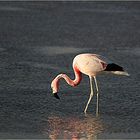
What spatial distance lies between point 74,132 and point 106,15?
13.2 meters

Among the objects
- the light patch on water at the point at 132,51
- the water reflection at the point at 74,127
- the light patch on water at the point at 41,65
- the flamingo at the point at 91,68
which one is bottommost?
the water reflection at the point at 74,127

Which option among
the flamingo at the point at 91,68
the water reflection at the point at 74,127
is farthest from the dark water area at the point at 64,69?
the flamingo at the point at 91,68

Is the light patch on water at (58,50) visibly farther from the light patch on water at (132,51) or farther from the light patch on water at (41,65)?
the light patch on water at (41,65)

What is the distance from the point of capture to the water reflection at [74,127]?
8164 mm

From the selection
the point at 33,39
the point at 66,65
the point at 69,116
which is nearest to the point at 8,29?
the point at 33,39

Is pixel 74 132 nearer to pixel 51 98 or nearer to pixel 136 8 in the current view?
pixel 51 98

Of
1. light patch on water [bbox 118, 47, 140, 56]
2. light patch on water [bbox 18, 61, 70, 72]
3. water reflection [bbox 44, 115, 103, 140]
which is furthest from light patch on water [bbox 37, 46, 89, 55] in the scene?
water reflection [bbox 44, 115, 103, 140]

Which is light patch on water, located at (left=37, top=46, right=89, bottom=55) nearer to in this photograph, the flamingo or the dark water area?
the dark water area

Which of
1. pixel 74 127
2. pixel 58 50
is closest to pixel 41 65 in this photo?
pixel 58 50

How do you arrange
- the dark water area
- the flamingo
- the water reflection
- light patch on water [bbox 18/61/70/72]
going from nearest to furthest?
the water reflection, the dark water area, the flamingo, light patch on water [bbox 18/61/70/72]

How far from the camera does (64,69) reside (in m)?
12.8

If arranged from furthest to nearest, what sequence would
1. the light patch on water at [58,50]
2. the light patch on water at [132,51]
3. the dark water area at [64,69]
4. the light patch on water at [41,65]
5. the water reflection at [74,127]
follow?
the light patch on water at [58,50] < the light patch on water at [132,51] < the light patch on water at [41,65] < the dark water area at [64,69] < the water reflection at [74,127]

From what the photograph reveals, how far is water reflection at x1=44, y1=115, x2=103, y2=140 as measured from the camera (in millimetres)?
8164

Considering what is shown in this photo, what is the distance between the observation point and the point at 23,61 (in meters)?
13.5
